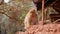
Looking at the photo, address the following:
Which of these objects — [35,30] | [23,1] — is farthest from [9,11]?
[35,30]

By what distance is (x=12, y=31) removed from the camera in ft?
16.2

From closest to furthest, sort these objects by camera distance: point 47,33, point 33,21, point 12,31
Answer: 1. point 47,33
2. point 33,21
3. point 12,31

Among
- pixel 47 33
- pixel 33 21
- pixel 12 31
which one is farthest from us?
pixel 12 31

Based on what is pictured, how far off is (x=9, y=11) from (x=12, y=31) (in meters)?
0.66

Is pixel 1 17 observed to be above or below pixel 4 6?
below

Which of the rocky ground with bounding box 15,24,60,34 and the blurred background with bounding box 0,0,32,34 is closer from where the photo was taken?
the rocky ground with bounding box 15,24,60,34

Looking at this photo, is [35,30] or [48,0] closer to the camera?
[35,30]

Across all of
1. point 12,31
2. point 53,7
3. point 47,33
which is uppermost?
point 53,7

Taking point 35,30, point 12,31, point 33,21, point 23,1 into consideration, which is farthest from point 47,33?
point 23,1

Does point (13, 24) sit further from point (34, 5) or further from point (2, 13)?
point (34, 5)

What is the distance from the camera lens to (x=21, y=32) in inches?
183

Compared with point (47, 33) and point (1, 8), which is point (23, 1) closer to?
point (1, 8)

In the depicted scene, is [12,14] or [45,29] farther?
[12,14]

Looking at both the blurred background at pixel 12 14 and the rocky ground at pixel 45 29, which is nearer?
the rocky ground at pixel 45 29
